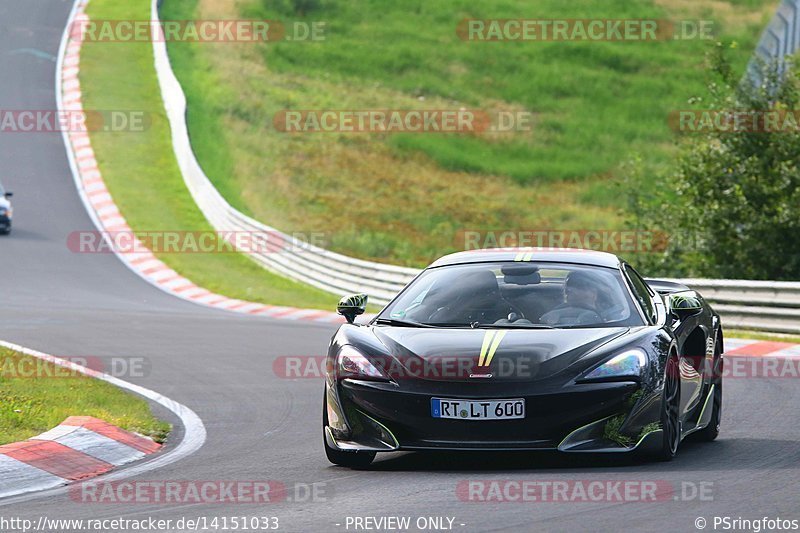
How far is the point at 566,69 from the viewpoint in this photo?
176 feet

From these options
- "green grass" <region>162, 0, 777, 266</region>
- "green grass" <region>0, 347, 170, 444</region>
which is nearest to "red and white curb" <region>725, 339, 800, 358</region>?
"green grass" <region>0, 347, 170, 444</region>

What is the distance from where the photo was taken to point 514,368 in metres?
7.32

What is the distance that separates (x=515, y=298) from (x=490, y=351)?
991 millimetres

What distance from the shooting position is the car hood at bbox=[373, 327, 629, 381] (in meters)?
7.32

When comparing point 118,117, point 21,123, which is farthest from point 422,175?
point 21,123

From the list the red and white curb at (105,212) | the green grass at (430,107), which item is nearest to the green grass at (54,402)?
the red and white curb at (105,212)

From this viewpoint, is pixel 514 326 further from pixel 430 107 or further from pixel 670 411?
pixel 430 107

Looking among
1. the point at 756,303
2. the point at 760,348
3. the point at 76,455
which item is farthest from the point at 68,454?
the point at 756,303

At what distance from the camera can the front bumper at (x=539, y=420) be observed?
723cm

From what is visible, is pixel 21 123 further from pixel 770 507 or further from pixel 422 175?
pixel 770 507

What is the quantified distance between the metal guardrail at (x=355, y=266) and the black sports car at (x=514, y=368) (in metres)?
9.20

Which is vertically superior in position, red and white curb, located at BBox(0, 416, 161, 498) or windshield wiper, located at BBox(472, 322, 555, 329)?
windshield wiper, located at BBox(472, 322, 555, 329)

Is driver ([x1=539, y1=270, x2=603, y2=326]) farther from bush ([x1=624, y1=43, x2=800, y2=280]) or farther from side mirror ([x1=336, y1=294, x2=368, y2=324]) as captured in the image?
bush ([x1=624, y1=43, x2=800, y2=280])

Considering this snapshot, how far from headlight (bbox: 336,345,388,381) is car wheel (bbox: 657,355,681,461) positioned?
1.54 metres
